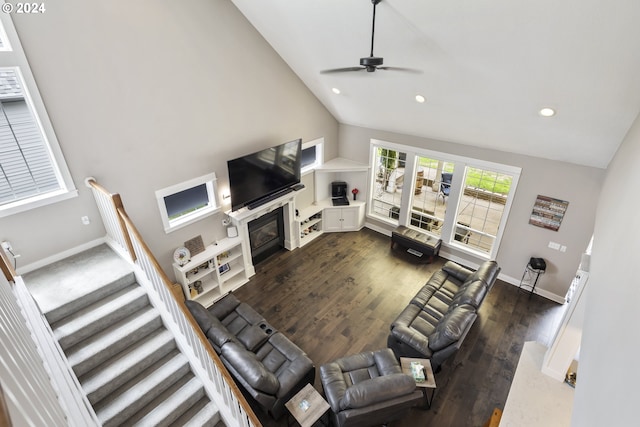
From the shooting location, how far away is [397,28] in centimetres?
385

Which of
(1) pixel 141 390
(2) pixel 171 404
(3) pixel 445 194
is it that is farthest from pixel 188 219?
(3) pixel 445 194

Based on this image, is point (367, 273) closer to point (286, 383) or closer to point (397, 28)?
point (286, 383)

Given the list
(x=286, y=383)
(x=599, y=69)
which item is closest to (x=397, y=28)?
(x=599, y=69)

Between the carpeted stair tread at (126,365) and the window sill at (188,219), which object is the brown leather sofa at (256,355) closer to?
the carpeted stair tread at (126,365)

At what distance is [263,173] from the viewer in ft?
19.8

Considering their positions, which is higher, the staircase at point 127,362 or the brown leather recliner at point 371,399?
the staircase at point 127,362

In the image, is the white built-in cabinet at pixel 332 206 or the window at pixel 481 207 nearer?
the window at pixel 481 207

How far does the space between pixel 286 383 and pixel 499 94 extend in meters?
4.65

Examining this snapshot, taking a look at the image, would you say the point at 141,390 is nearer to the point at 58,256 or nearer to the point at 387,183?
the point at 58,256

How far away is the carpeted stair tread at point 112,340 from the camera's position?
3.24 m

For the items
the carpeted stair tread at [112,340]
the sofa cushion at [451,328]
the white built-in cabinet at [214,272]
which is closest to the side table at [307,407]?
the sofa cushion at [451,328]

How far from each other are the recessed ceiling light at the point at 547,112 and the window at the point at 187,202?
16.4 ft

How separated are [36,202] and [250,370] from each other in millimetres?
3253

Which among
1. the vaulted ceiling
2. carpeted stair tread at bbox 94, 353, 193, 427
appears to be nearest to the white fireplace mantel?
the vaulted ceiling
